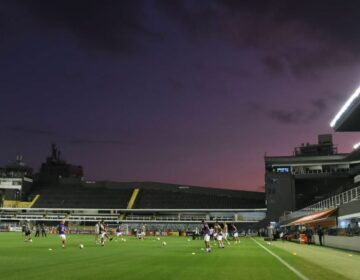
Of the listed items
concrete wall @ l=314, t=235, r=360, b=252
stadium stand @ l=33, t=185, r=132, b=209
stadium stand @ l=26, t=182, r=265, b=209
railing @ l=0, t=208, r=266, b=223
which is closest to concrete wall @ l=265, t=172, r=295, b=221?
railing @ l=0, t=208, r=266, b=223

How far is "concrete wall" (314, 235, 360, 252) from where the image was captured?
33031mm

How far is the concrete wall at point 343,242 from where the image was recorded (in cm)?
3303

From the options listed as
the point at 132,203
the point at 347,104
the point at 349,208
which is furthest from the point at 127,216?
the point at 349,208

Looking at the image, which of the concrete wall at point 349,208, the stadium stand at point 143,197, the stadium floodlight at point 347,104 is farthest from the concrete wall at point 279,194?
the concrete wall at point 349,208

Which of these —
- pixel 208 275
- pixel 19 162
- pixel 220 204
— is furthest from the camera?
pixel 19 162

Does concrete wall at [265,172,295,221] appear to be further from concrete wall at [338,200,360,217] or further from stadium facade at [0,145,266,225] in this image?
concrete wall at [338,200,360,217]

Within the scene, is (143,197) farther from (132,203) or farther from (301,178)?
(301,178)

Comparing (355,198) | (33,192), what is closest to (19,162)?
(33,192)

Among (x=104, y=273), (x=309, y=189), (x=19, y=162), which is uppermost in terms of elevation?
(x=19, y=162)

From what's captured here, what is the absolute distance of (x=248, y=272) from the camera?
55.1 ft

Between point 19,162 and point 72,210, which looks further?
point 19,162

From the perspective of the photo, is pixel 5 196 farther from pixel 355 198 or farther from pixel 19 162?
pixel 355 198

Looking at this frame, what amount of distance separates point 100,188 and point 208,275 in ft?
374

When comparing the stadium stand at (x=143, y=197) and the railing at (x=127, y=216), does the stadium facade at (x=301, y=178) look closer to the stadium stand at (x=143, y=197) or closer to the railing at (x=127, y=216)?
the railing at (x=127, y=216)
